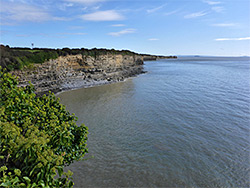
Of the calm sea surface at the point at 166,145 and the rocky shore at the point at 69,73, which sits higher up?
the rocky shore at the point at 69,73

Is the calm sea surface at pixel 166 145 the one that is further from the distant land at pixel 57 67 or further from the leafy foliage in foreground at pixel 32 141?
the distant land at pixel 57 67

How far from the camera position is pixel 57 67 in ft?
124

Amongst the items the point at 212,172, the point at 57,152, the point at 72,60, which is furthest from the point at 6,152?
the point at 72,60

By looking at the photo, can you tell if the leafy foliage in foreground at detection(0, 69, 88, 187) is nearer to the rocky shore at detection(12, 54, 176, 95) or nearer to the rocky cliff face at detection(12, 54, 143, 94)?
the rocky shore at detection(12, 54, 176, 95)

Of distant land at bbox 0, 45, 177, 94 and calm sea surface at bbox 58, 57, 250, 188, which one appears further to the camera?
distant land at bbox 0, 45, 177, 94

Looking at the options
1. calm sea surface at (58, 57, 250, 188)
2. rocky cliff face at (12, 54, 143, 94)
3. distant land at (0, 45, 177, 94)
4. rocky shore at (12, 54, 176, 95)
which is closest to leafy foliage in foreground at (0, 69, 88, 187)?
calm sea surface at (58, 57, 250, 188)

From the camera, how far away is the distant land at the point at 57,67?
2980 cm

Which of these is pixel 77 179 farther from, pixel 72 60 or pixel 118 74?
pixel 118 74

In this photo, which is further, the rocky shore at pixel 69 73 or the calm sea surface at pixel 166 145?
the rocky shore at pixel 69 73

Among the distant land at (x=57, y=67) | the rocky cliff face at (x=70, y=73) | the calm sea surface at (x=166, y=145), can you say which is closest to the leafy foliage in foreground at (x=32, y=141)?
the calm sea surface at (x=166, y=145)

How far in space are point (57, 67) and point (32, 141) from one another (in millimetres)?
35679

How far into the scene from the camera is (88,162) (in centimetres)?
1161

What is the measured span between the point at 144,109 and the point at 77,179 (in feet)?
46.8

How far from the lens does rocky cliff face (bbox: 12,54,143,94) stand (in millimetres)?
31906
